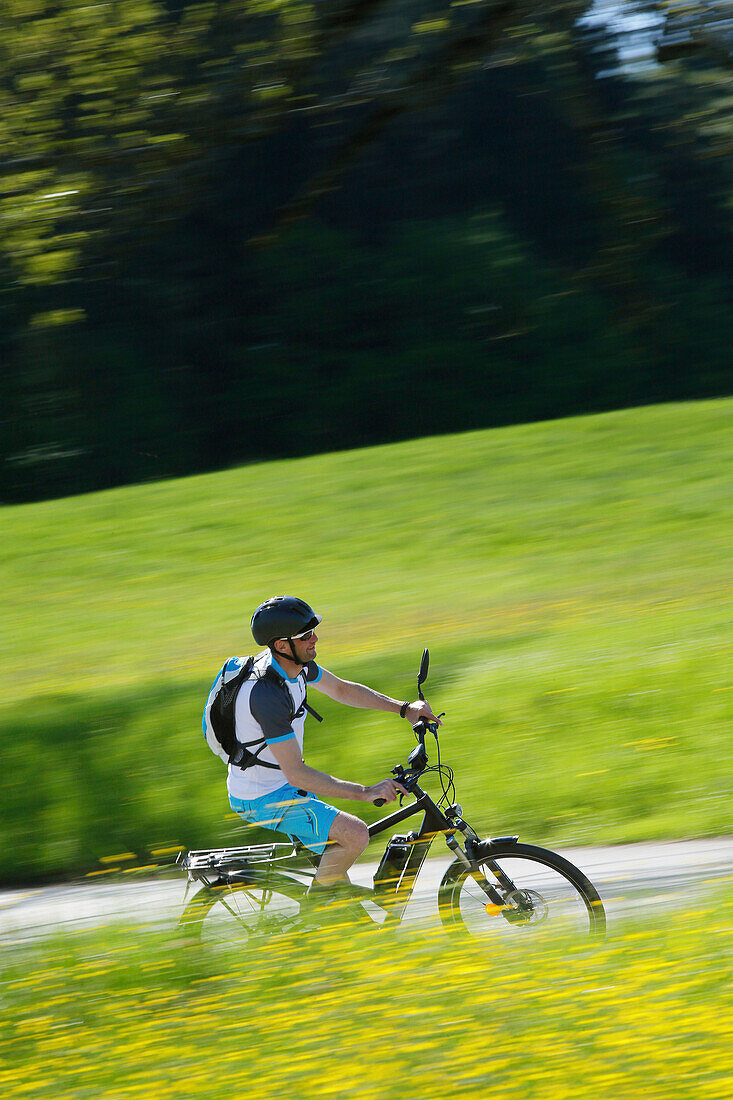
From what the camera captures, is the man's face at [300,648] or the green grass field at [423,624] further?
the green grass field at [423,624]

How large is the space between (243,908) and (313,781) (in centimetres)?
51

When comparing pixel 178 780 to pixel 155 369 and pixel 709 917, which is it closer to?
pixel 709 917

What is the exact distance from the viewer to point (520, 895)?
4.78 m

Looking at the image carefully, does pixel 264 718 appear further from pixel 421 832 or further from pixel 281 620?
pixel 421 832

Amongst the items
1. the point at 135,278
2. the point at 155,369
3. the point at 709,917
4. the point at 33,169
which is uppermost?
the point at 33,169

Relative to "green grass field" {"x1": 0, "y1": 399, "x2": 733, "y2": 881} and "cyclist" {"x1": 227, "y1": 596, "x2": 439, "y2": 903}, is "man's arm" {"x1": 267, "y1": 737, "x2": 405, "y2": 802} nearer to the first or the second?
"cyclist" {"x1": 227, "y1": 596, "x2": 439, "y2": 903}

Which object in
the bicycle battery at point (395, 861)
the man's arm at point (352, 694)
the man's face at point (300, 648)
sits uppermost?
the man's face at point (300, 648)

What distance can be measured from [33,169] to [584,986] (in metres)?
5.27

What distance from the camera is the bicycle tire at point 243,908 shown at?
4570 millimetres

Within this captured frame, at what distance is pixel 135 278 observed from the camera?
2836cm

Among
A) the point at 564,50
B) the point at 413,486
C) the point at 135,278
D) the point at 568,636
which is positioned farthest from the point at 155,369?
the point at 564,50

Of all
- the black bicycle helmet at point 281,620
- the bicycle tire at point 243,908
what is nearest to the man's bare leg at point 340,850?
the bicycle tire at point 243,908

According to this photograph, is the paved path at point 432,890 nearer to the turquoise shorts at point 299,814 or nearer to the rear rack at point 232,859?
the rear rack at point 232,859

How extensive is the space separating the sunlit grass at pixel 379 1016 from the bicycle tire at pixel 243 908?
5.0 inches
